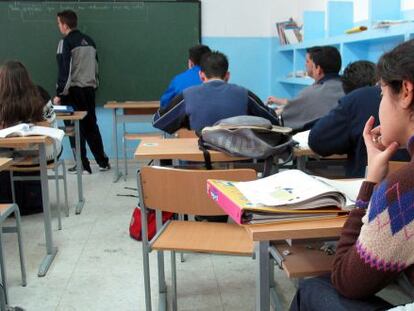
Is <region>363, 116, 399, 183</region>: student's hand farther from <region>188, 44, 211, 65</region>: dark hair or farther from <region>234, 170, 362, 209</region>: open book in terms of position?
<region>188, 44, 211, 65</region>: dark hair

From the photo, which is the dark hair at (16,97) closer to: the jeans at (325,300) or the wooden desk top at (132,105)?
the wooden desk top at (132,105)

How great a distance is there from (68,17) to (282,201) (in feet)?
14.2

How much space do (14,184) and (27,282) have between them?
1.26 metres

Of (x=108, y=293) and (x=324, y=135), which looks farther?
(x=108, y=293)

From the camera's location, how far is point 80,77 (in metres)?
5.07

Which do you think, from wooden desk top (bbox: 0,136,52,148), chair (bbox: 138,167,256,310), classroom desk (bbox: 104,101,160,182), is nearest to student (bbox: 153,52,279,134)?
wooden desk top (bbox: 0,136,52,148)

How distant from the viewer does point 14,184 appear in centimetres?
358

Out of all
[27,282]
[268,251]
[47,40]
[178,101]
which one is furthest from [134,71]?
[268,251]

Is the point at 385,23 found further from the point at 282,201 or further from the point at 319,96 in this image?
the point at 282,201

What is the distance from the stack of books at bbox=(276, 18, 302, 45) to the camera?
5075mm

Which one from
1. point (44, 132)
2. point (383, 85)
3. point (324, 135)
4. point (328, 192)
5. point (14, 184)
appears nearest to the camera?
point (383, 85)

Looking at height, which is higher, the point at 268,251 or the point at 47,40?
the point at 47,40

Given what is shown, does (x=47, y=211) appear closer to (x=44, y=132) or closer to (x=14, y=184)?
(x=44, y=132)

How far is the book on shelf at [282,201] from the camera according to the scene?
3.48 ft
